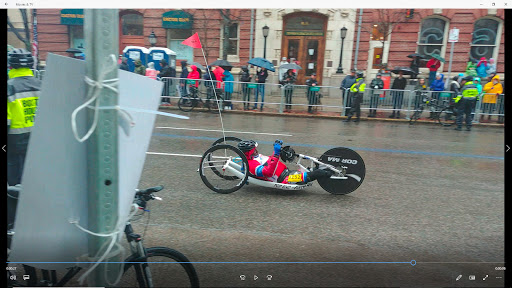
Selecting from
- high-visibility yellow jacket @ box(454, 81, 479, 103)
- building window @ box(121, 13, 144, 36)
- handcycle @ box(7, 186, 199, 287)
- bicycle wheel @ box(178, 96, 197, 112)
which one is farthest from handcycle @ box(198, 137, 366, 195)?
building window @ box(121, 13, 144, 36)

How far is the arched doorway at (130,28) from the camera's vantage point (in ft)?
4.08

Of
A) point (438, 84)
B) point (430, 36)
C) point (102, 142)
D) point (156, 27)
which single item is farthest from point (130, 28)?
point (438, 84)

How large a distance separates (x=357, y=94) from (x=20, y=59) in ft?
5.87

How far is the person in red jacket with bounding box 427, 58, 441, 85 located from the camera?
1.76m

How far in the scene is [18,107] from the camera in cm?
160

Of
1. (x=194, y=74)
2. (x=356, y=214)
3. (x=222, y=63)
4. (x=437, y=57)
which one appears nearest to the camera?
(x=437, y=57)

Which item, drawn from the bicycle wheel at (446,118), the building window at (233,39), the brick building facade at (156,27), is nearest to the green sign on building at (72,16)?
the brick building facade at (156,27)

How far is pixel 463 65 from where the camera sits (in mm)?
1757

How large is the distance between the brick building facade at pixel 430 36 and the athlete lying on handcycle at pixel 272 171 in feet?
3.70

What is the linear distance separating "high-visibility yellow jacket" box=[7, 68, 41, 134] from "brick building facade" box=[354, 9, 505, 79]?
148 centimetres

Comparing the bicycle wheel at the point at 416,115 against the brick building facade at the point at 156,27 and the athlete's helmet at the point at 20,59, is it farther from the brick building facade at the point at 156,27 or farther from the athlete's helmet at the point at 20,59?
the athlete's helmet at the point at 20,59

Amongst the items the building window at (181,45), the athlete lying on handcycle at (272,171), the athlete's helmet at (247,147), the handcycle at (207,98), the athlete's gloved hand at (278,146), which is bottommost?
the athlete lying on handcycle at (272,171)

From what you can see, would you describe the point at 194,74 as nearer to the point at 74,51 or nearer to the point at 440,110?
the point at 74,51
